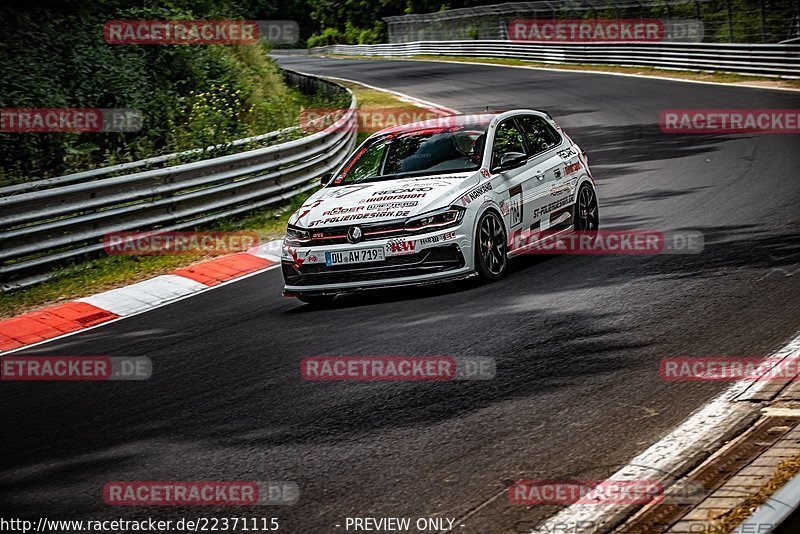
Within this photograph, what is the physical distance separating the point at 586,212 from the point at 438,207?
2.66 metres

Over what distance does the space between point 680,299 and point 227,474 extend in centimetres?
428

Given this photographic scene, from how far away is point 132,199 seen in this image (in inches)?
531

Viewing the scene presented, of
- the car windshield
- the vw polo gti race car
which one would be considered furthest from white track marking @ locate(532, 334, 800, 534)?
the car windshield

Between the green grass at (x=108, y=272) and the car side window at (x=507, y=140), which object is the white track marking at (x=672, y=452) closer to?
the car side window at (x=507, y=140)

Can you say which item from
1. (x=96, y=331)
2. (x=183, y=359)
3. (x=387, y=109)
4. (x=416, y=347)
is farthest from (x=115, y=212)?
(x=387, y=109)

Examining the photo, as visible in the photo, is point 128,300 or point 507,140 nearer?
point 507,140

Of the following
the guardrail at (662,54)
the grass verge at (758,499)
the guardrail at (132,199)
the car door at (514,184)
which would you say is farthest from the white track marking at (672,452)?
the guardrail at (662,54)

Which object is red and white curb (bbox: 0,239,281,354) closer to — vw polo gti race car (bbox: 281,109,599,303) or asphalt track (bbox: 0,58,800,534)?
asphalt track (bbox: 0,58,800,534)

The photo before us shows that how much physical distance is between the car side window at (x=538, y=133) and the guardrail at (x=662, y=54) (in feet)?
61.1

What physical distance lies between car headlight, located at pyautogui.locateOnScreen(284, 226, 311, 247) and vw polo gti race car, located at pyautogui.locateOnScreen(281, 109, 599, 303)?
1 cm

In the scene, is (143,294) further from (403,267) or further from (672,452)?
(672,452)

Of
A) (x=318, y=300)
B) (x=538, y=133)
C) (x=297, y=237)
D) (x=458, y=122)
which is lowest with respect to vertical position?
(x=318, y=300)

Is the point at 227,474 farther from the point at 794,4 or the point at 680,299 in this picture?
the point at 794,4

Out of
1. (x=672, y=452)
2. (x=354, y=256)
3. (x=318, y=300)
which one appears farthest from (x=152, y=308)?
(x=672, y=452)
